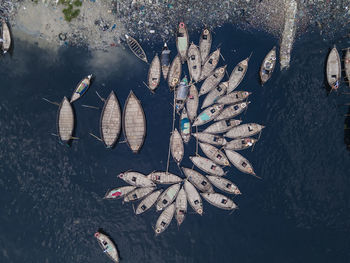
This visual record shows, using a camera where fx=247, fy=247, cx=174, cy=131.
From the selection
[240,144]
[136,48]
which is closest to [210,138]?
[240,144]

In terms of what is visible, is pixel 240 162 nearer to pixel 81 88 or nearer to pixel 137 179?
pixel 137 179

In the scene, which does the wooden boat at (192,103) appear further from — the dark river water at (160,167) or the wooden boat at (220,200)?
Result: the wooden boat at (220,200)

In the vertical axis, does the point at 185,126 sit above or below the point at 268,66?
below

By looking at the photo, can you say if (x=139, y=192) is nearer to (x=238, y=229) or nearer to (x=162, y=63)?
(x=238, y=229)

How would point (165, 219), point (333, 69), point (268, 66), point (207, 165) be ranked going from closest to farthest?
point (333, 69), point (268, 66), point (207, 165), point (165, 219)

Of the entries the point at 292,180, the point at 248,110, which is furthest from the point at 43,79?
the point at 292,180

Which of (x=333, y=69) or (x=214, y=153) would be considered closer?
(x=333, y=69)
